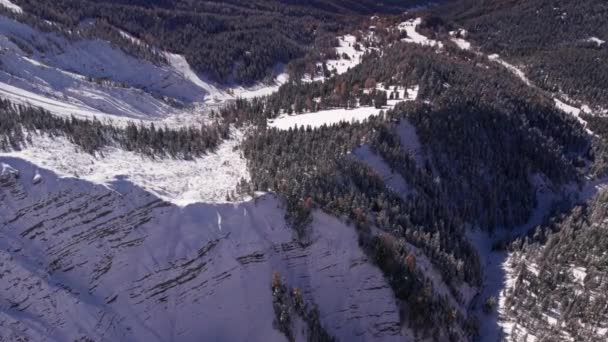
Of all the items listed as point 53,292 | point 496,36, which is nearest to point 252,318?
point 53,292

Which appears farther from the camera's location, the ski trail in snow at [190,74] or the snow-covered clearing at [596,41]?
the snow-covered clearing at [596,41]

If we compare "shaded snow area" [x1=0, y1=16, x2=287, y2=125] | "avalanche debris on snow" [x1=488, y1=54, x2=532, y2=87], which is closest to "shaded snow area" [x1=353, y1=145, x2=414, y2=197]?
"shaded snow area" [x1=0, y1=16, x2=287, y2=125]

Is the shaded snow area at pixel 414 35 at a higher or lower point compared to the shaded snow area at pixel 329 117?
higher

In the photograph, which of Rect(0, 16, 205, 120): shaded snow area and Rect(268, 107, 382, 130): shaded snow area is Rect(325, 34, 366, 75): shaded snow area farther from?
Rect(268, 107, 382, 130): shaded snow area

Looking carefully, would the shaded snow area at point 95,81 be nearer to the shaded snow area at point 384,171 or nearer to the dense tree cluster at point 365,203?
the dense tree cluster at point 365,203

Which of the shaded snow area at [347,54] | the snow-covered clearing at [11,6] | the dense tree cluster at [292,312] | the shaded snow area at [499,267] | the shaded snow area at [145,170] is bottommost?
the shaded snow area at [499,267]

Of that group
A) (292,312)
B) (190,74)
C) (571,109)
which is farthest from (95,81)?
(571,109)

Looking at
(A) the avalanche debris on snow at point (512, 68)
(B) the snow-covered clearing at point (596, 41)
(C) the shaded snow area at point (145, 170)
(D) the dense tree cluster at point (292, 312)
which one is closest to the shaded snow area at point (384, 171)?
(C) the shaded snow area at point (145, 170)

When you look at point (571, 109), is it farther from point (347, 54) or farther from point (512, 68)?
point (347, 54)
